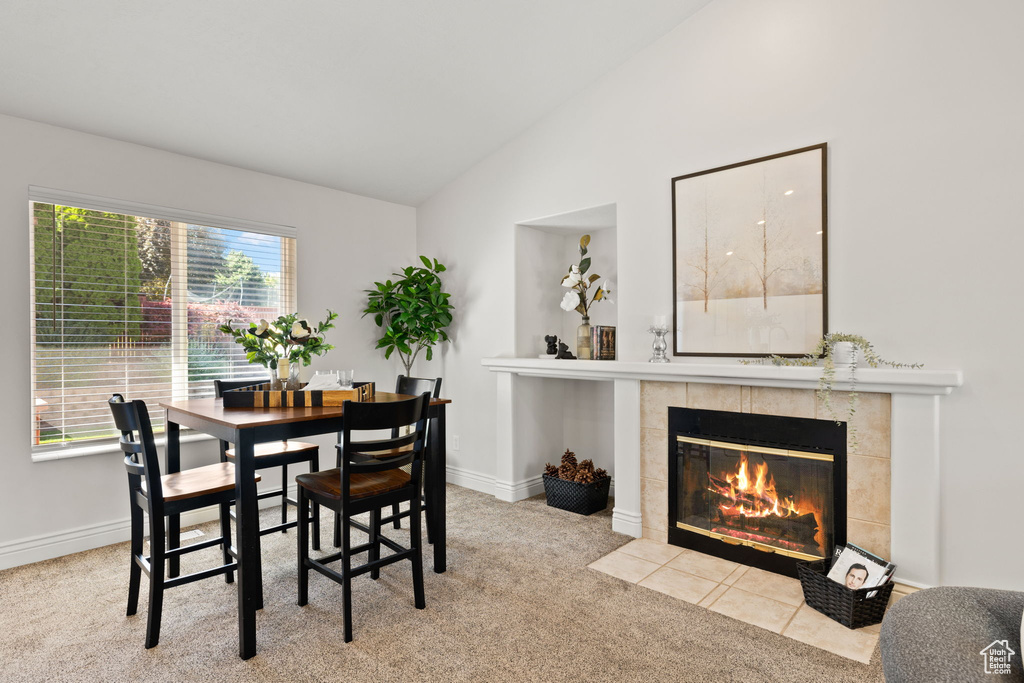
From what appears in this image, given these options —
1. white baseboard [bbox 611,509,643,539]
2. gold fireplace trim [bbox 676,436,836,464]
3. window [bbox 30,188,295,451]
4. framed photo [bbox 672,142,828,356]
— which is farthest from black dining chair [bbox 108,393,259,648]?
framed photo [bbox 672,142,828,356]

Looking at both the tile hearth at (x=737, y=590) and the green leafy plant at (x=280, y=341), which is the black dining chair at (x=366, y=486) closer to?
the green leafy plant at (x=280, y=341)

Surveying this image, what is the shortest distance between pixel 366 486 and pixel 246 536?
1.60 feet

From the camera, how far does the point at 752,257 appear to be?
2910 mm

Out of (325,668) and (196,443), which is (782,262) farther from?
(196,443)

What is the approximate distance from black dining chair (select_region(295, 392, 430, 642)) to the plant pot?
1930mm

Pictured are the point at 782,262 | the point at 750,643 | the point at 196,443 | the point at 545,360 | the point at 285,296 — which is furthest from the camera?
the point at 285,296

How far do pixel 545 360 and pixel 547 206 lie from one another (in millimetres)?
1116

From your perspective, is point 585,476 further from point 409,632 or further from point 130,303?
point 130,303

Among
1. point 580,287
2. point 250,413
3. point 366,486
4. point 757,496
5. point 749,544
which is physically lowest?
point 749,544

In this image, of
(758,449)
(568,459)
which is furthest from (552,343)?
(758,449)

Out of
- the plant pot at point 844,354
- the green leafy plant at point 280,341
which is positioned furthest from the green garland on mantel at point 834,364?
the green leafy plant at point 280,341

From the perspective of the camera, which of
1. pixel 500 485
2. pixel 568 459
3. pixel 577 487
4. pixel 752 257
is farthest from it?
pixel 500 485

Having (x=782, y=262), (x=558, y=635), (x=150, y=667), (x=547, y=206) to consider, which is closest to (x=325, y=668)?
(x=150, y=667)

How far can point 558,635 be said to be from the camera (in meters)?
2.18
